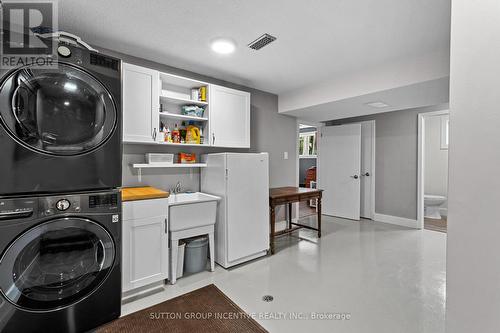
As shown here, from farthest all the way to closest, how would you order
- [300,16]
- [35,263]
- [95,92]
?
[300,16]
[95,92]
[35,263]

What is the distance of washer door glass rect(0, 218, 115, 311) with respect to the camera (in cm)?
131

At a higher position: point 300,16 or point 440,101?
point 300,16

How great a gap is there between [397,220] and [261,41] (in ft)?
13.7

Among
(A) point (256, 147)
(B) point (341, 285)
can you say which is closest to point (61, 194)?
(B) point (341, 285)

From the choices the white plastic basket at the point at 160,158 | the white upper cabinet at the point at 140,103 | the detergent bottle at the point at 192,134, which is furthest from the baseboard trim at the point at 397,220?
the white upper cabinet at the point at 140,103

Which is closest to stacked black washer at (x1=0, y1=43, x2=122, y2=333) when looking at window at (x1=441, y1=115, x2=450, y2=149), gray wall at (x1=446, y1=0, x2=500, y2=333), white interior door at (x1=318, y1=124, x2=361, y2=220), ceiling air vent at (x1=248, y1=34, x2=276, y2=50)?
ceiling air vent at (x1=248, y1=34, x2=276, y2=50)

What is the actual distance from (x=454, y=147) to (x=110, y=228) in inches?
79.7

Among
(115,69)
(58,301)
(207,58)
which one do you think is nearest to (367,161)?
(207,58)

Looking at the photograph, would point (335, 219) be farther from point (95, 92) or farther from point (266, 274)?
point (95, 92)

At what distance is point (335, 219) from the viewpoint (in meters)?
4.80

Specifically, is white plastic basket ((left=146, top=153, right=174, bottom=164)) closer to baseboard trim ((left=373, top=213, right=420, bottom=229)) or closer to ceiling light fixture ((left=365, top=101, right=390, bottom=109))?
ceiling light fixture ((left=365, top=101, right=390, bottom=109))

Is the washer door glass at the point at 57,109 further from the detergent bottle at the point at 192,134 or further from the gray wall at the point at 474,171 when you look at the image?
the gray wall at the point at 474,171

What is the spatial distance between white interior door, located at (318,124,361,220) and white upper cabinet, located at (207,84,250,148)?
2639mm

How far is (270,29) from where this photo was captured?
2.05 metres
